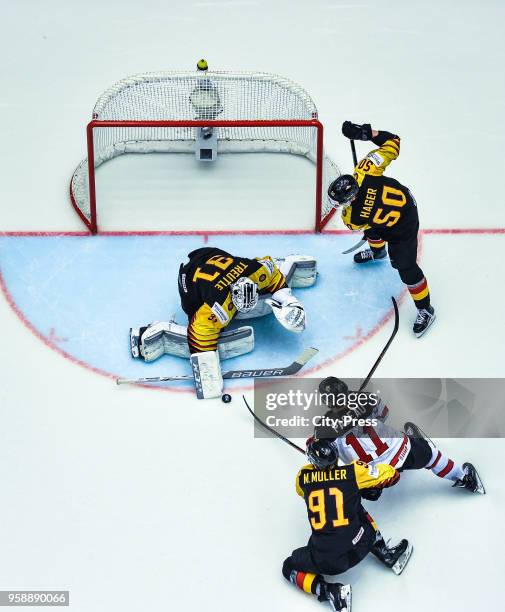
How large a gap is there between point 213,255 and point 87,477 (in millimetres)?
1550

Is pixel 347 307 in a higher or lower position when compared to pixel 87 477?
higher

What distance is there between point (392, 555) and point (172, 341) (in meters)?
1.93

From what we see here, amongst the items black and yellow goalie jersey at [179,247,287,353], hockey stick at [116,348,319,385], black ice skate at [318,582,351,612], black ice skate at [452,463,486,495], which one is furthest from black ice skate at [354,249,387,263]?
black ice skate at [318,582,351,612]

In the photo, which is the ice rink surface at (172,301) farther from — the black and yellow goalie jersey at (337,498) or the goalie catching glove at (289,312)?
the black and yellow goalie jersey at (337,498)

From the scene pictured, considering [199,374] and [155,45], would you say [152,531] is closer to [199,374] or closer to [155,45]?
[199,374]

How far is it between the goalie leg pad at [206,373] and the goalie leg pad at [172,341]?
0.19 m

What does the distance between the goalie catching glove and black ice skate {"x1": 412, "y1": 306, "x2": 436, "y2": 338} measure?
0.73 metres

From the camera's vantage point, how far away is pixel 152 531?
24.9 ft

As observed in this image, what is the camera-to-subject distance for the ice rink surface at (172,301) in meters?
7.45

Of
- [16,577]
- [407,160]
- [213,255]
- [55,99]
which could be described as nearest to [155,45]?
[55,99]

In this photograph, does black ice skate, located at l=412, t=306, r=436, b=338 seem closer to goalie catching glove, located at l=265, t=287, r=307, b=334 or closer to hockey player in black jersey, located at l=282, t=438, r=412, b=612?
goalie catching glove, located at l=265, t=287, r=307, b=334

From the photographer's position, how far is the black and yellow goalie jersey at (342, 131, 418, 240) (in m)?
8.36

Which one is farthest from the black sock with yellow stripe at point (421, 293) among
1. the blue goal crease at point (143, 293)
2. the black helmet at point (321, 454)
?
the black helmet at point (321, 454)
